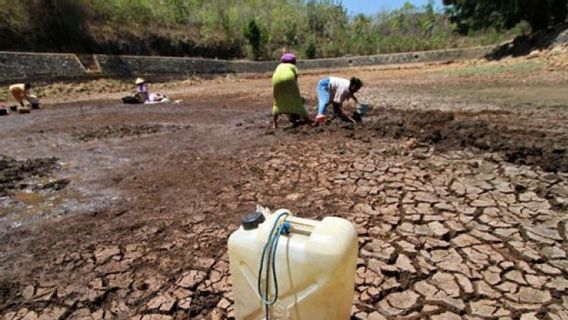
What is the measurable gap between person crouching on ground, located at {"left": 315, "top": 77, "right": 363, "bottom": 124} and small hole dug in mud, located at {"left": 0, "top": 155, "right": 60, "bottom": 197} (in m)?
4.44

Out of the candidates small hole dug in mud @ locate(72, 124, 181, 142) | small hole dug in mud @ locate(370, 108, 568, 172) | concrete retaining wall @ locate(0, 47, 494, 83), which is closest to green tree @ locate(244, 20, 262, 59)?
concrete retaining wall @ locate(0, 47, 494, 83)

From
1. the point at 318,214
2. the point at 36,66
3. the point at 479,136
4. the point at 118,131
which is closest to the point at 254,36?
the point at 36,66

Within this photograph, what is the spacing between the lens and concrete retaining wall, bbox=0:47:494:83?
17.6 metres

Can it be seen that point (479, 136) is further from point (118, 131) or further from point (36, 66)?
point (36, 66)

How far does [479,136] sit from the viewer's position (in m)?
5.40

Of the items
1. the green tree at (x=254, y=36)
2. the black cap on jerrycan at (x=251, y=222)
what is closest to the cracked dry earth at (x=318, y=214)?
the black cap on jerrycan at (x=251, y=222)

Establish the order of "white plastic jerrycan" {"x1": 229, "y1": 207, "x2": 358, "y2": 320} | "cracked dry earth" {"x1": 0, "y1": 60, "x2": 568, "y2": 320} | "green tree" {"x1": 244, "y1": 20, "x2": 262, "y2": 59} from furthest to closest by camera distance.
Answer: "green tree" {"x1": 244, "y1": 20, "x2": 262, "y2": 59} → "cracked dry earth" {"x1": 0, "y1": 60, "x2": 568, "y2": 320} → "white plastic jerrycan" {"x1": 229, "y1": 207, "x2": 358, "y2": 320}

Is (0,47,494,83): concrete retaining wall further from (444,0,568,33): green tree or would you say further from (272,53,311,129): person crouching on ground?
(272,53,311,129): person crouching on ground

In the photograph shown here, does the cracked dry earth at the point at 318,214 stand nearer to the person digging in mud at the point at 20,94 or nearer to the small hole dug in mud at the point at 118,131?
the small hole dug in mud at the point at 118,131

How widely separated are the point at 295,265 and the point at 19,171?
5001 millimetres

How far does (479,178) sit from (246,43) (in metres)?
29.7

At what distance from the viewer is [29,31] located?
2127 cm

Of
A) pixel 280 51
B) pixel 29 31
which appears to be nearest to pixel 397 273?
pixel 29 31

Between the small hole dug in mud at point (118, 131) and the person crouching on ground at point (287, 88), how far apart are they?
244 centimetres
